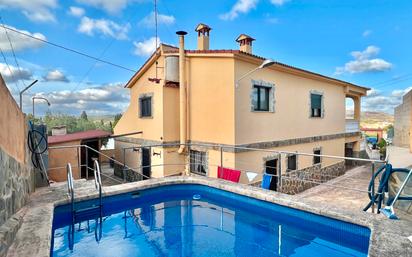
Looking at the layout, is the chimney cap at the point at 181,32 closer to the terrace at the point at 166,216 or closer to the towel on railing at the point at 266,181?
the terrace at the point at 166,216

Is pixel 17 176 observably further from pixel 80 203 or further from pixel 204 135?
pixel 204 135

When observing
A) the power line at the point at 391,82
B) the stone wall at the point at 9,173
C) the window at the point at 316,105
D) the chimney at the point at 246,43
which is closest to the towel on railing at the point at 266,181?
the stone wall at the point at 9,173

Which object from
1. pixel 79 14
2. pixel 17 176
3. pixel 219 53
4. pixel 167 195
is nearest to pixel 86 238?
pixel 17 176

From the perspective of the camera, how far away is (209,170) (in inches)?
430

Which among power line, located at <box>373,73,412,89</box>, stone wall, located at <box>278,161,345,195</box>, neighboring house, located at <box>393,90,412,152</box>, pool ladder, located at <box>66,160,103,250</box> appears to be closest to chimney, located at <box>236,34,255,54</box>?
stone wall, located at <box>278,161,345,195</box>

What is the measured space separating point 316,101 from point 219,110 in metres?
7.33

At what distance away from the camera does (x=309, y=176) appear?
1411cm

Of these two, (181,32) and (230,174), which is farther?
(181,32)

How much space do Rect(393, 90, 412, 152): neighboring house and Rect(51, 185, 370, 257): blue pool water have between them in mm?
26030

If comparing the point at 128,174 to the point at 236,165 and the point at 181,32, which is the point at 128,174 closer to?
the point at 236,165

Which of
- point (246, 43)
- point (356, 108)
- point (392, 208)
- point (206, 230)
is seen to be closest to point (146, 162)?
point (246, 43)

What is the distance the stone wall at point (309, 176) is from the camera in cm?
1261

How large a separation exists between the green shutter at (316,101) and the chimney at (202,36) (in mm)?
6575

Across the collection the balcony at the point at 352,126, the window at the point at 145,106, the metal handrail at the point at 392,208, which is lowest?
the metal handrail at the point at 392,208
